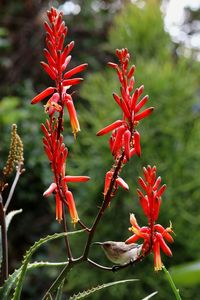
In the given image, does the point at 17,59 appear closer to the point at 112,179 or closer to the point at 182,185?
the point at 182,185

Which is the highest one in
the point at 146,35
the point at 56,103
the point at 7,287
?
the point at 146,35

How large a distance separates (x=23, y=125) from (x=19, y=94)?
63 cm

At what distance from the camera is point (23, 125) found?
313cm

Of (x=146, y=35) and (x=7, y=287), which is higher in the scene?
(x=146, y=35)

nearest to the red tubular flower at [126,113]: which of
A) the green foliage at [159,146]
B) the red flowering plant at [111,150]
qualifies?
the red flowering plant at [111,150]

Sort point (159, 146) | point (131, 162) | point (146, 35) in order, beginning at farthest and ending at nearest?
point (146, 35), point (159, 146), point (131, 162)

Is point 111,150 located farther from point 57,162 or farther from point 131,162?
point 131,162

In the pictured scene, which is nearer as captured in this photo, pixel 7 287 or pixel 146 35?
pixel 7 287

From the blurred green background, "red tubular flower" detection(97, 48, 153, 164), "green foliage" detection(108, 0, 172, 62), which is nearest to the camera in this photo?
"red tubular flower" detection(97, 48, 153, 164)

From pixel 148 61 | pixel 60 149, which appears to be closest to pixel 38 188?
pixel 148 61

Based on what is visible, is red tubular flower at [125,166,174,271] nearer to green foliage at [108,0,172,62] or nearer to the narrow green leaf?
the narrow green leaf

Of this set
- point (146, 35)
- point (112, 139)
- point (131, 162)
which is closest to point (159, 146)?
point (131, 162)

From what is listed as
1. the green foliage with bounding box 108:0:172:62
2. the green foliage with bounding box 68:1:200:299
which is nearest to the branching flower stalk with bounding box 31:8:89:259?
the green foliage with bounding box 68:1:200:299

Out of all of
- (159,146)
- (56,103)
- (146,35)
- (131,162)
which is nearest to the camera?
(56,103)
